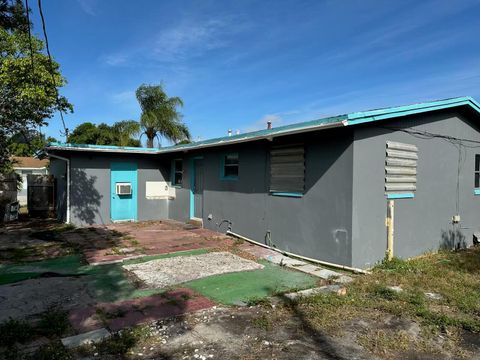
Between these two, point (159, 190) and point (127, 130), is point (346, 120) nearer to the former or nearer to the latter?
point (159, 190)

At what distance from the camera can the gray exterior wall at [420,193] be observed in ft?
21.8

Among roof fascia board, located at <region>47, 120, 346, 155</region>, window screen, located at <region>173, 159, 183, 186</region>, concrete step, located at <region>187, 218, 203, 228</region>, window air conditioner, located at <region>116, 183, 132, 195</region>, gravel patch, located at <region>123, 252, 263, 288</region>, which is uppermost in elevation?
roof fascia board, located at <region>47, 120, 346, 155</region>

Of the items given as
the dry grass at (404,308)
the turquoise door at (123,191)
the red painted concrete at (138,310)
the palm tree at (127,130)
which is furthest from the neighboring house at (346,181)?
the palm tree at (127,130)

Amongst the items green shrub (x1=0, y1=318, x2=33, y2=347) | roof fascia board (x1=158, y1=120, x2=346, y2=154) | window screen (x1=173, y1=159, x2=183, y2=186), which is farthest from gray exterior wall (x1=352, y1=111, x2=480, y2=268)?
window screen (x1=173, y1=159, x2=183, y2=186)

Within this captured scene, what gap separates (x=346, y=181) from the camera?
6570 millimetres

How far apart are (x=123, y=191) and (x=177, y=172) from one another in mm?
2028

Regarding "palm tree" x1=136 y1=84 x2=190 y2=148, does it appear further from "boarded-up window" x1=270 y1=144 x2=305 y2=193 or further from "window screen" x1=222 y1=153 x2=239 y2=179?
"boarded-up window" x1=270 y1=144 x2=305 y2=193

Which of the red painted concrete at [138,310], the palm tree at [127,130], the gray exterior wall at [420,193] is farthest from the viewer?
the palm tree at [127,130]

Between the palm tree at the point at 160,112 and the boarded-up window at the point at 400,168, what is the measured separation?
15219mm

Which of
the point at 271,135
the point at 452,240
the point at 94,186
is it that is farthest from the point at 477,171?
the point at 94,186

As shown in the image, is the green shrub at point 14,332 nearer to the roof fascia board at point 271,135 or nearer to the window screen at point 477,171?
the roof fascia board at point 271,135

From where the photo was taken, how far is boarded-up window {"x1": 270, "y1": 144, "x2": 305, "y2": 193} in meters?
7.50

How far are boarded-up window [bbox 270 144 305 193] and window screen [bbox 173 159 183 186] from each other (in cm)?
562

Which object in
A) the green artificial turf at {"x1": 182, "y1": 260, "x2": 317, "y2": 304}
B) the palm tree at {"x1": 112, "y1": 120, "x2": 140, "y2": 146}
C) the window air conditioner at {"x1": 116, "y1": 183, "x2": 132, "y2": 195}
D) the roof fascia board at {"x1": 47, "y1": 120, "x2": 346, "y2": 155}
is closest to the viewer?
the green artificial turf at {"x1": 182, "y1": 260, "x2": 317, "y2": 304}
